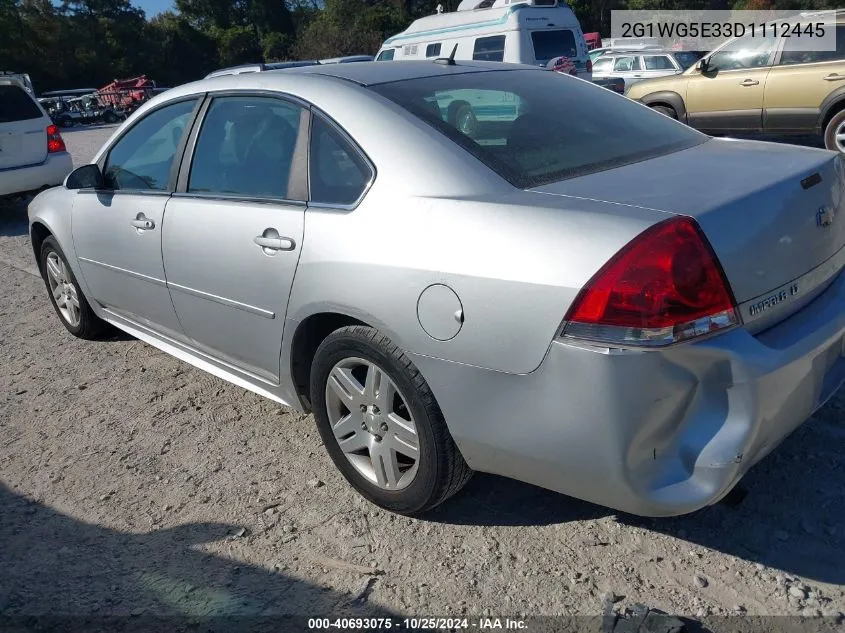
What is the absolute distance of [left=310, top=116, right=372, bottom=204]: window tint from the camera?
Answer: 2746mm

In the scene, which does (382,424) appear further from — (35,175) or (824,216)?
(35,175)

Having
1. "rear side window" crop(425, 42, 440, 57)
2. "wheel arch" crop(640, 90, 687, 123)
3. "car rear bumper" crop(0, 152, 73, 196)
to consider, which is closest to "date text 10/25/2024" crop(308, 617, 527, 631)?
"car rear bumper" crop(0, 152, 73, 196)

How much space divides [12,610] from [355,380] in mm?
1350

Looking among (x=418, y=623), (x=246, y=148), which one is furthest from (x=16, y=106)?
(x=418, y=623)

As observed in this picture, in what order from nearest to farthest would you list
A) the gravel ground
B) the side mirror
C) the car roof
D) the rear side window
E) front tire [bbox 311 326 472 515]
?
the gravel ground, front tire [bbox 311 326 472 515], the car roof, the side mirror, the rear side window

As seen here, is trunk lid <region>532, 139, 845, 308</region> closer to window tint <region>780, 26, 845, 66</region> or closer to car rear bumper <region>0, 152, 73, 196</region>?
window tint <region>780, 26, 845, 66</region>

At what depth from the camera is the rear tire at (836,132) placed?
28.9 feet

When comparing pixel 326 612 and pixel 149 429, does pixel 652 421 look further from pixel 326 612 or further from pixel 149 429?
pixel 149 429

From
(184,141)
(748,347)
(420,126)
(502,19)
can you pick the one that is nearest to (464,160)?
(420,126)

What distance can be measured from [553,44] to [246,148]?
12.6 meters

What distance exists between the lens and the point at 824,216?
246 cm

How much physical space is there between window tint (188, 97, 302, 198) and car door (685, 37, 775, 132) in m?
8.14

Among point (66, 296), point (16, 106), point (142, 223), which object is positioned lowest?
point (66, 296)

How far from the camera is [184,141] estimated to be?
3.63 metres
